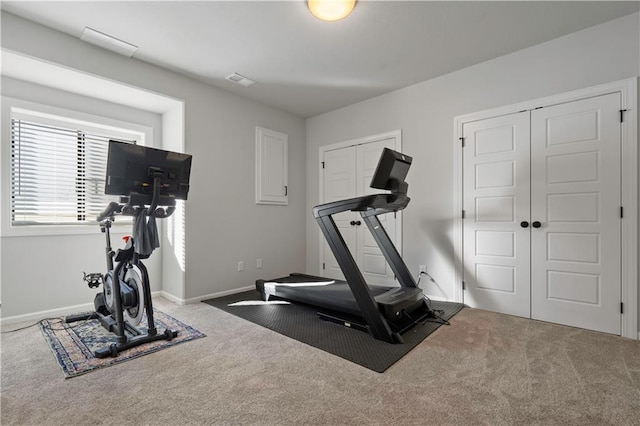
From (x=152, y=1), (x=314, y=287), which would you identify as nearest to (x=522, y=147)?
(x=314, y=287)

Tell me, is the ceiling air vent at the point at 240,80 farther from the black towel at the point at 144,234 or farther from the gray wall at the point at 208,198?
the black towel at the point at 144,234

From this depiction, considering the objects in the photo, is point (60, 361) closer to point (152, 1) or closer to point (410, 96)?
point (152, 1)

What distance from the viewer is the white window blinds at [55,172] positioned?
300cm

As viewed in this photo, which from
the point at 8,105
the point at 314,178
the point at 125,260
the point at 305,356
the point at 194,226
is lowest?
the point at 305,356

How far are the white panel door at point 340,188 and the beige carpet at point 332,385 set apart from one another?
2.22m

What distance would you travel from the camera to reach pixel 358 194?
4.40 metres

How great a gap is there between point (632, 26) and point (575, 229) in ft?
5.81

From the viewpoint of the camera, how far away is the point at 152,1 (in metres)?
2.37

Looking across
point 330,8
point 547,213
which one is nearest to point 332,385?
point 547,213

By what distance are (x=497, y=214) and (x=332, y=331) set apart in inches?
84.2

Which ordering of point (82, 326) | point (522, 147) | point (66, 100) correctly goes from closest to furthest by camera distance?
point (82, 326) < point (522, 147) < point (66, 100)

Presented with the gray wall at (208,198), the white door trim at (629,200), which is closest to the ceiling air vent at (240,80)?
the gray wall at (208,198)

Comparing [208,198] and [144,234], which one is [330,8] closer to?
[144,234]

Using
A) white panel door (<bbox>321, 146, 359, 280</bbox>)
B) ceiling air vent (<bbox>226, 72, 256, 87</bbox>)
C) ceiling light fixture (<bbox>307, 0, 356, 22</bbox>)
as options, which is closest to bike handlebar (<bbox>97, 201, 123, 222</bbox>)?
ceiling air vent (<bbox>226, 72, 256, 87</bbox>)
